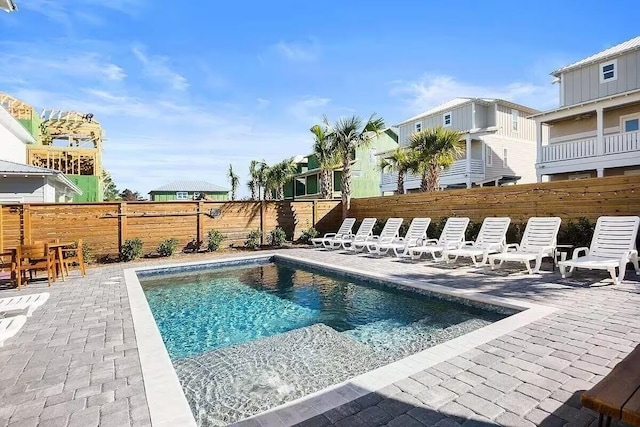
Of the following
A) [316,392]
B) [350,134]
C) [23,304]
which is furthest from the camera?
[350,134]

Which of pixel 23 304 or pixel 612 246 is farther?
pixel 612 246

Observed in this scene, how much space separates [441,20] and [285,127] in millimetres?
12759

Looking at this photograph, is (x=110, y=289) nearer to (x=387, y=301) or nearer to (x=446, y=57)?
(x=387, y=301)

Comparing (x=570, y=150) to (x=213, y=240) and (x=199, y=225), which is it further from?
(x=199, y=225)

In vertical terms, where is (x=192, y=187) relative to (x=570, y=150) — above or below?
above

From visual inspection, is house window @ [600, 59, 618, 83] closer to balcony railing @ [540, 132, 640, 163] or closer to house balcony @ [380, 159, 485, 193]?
balcony railing @ [540, 132, 640, 163]

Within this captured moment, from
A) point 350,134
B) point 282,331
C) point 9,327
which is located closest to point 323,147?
point 350,134

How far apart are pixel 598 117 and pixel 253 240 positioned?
14527 mm

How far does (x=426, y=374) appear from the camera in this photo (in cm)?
306

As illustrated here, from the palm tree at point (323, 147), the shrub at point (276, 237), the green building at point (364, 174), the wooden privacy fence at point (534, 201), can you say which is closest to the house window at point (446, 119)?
the green building at point (364, 174)

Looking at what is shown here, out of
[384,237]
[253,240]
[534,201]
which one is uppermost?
[534,201]

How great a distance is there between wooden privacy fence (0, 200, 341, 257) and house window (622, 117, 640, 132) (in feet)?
41.3

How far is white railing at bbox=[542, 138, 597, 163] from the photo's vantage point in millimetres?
14836

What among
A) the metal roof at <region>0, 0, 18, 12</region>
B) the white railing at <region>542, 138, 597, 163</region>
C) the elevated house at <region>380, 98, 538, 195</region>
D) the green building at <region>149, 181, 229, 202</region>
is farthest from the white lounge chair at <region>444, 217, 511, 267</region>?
the green building at <region>149, 181, 229, 202</region>
